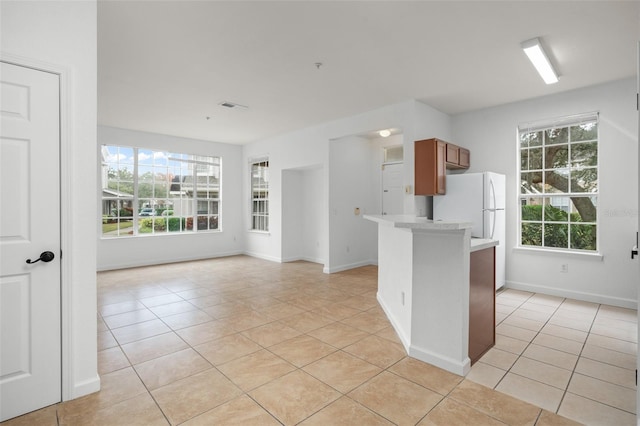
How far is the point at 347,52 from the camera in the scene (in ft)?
10.6

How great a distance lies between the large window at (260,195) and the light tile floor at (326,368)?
355cm

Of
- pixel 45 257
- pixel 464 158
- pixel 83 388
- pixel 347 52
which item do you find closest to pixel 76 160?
pixel 45 257

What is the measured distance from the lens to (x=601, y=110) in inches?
160

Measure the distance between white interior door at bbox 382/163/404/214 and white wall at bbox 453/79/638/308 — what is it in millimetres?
1934

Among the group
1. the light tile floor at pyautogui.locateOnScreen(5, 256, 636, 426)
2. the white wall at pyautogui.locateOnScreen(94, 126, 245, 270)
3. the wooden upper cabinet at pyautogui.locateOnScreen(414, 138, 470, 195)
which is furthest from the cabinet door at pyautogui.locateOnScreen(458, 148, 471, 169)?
the white wall at pyautogui.locateOnScreen(94, 126, 245, 270)

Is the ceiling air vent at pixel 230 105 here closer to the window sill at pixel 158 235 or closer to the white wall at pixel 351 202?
the white wall at pixel 351 202

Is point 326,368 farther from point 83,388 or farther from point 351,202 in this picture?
point 351,202

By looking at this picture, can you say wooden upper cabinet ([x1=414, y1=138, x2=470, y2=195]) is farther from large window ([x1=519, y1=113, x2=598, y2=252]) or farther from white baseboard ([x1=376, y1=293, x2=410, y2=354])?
white baseboard ([x1=376, y1=293, x2=410, y2=354])

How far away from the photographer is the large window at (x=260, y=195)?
7.58m

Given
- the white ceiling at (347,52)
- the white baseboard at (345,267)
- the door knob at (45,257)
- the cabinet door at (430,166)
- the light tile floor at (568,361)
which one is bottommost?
the light tile floor at (568,361)

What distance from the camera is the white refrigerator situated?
14.4 feet

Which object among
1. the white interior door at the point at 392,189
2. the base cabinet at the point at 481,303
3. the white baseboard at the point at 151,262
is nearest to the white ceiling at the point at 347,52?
the white interior door at the point at 392,189

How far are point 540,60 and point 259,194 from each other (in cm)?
605

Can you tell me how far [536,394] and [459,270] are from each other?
0.94 m
